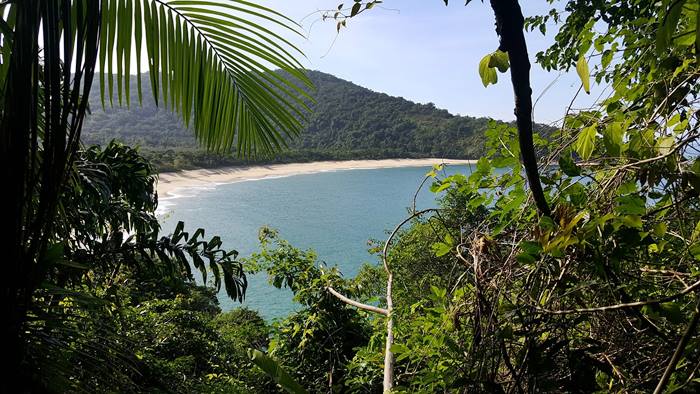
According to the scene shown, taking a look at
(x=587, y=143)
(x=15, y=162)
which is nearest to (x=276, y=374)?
(x=15, y=162)

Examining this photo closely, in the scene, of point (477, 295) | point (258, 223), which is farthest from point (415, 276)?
point (258, 223)

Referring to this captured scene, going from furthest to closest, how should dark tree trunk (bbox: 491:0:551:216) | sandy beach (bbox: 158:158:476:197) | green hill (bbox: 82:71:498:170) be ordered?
green hill (bbox: 82:71:498:170)
sandy beach (bbox: 158:158:476:197)
dark tree trunk (bbox: 491:0:551:216)

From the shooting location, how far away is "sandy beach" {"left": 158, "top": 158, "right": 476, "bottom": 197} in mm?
34944

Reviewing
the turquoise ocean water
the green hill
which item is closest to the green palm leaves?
the turquoise ocean water

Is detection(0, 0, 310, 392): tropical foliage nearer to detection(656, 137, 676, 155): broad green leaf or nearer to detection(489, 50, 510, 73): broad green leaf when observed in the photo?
detection(489, 50, 510, 73): broad green leaf

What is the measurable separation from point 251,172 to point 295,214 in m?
17.6

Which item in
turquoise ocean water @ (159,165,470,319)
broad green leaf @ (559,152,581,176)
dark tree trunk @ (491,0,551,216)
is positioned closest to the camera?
Answer: dark tree trunk @ (491,0,551,216)

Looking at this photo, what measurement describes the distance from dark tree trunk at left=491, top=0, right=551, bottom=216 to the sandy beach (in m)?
31.1

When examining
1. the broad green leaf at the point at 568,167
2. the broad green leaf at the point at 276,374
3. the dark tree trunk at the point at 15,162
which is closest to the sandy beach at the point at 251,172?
the dark tree trunk at the point at 15,162

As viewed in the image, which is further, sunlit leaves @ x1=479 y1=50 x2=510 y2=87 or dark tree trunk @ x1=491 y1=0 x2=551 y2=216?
sunlit leaves @ x1=479 y1=50 x2=510 y2=87

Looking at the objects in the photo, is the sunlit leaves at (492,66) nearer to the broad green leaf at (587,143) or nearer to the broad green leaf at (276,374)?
the broad green leaf at (587,143)

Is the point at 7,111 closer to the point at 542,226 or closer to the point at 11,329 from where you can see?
the point at 11,329

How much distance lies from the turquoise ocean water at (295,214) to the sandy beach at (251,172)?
62.5 inches

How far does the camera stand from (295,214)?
92.7 ft
